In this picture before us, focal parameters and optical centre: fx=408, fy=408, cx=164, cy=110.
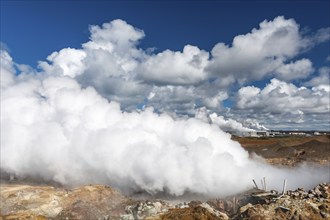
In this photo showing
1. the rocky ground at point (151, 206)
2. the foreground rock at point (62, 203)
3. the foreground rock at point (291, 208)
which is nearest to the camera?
the foreground rock at point (291, 208)

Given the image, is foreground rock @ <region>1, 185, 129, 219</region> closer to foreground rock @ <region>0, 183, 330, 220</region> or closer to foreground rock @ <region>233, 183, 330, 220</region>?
foreground rock @ <region>0, 183, 330, 220</region>

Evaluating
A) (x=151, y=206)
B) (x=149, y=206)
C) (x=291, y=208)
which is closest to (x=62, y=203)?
(x=149, y=206)

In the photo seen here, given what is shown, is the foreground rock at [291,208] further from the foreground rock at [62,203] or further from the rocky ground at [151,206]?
the foreground rock at [62,203]

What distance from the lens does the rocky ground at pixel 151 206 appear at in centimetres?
2530

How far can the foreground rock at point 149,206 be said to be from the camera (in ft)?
83.0

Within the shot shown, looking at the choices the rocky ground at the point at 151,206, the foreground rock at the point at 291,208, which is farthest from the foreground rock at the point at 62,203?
the foreground rock at the point at 291,208

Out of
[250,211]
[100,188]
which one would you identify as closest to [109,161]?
Answer: [100,188]

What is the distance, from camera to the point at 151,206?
27453mm

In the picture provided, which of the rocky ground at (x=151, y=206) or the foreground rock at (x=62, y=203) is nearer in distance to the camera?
the rocky ground at (x=151, y=206)

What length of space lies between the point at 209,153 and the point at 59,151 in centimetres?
1549

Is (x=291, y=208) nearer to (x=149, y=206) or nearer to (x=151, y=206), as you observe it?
(x=151, y=206)

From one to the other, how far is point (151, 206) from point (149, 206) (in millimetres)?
137

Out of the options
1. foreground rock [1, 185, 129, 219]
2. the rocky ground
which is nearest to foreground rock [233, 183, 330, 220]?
the rocky ground

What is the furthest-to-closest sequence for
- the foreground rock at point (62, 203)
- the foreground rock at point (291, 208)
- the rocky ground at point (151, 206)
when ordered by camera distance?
the foreground rock at point (62, 203)
the rocky ground at point (151, 206)
the foreground rock at point (291, 208)
